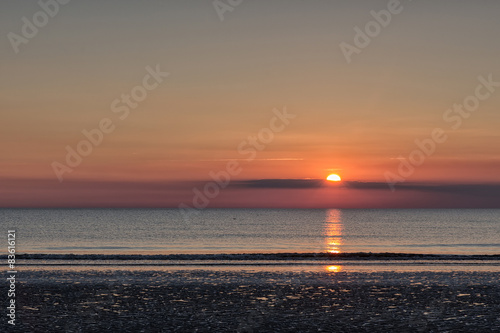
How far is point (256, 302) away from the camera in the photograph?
24.8 m

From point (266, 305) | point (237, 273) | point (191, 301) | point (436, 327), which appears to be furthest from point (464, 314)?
point (237, 273)

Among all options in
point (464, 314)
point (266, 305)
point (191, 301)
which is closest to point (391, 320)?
point (464, 314)

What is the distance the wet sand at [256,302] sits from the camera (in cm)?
1978

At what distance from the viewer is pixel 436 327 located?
64.0 feet

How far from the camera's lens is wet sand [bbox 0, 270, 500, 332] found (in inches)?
779

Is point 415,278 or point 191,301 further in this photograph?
point 415,278

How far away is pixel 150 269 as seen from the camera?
39719 millimetres

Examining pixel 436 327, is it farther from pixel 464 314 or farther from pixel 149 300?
pixel 149 300

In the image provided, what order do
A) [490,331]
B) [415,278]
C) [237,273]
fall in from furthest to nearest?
1. [237,273]
2. [415,278]
3. [490,331]

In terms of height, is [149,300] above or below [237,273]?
below

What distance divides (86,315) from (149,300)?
4.13 metres

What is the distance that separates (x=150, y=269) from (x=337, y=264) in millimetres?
14727

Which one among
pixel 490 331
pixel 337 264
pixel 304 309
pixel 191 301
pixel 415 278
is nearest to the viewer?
pixel 490 331

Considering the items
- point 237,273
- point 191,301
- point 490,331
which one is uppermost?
point 237,273
